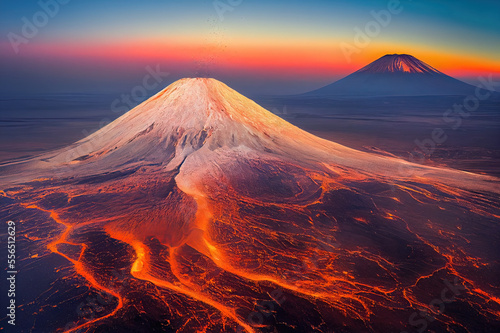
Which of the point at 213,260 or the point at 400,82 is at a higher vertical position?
the point at 400,82

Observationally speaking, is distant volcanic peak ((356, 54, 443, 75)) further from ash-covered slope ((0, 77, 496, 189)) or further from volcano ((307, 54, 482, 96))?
ash-covered slope ((0, 77, 496, 189))

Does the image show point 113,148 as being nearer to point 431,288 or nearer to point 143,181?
point 143,181

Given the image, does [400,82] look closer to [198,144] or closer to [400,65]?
[400,65]

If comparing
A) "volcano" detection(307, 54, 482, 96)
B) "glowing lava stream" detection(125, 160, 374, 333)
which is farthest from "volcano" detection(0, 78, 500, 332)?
"volcano" detection(307, 54, 482, 96)

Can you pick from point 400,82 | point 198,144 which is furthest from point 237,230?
point 400,82

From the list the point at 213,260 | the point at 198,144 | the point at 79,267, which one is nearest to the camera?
the point at 79,267

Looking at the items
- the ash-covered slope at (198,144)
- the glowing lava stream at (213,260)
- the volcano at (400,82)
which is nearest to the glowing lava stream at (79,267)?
the glowing lava stream at (213,260)

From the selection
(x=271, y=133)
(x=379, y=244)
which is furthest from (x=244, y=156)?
(x=379, y=244)
